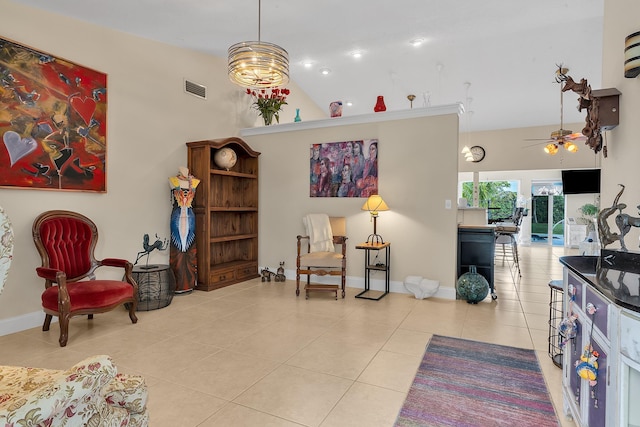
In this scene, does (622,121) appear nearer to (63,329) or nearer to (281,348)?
(281,348)

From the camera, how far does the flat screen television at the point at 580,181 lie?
877 centimetres

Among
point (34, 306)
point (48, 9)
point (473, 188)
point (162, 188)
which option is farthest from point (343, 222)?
point (473, 188)

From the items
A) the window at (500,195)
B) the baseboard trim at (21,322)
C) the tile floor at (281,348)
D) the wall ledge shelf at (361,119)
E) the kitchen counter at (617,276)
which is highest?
the wall ledge shelf at (361,119)

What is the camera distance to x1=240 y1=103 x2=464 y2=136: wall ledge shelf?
14.5 ft

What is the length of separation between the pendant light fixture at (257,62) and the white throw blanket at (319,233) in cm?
208

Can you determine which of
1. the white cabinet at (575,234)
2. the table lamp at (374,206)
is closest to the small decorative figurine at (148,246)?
the table lamp at (374,206)

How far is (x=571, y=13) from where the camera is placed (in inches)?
159

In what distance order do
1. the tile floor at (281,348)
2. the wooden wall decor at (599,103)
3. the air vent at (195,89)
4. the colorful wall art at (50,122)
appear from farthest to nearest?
the air vent at (195,89) < the colorful wall art at (50,122) < the wooden wall decor at (599,103) < the tile floor at (281,348)

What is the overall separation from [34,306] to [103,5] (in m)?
3.03

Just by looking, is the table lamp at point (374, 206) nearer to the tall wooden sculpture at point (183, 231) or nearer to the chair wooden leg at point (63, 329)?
the tall wooden sculpture at point (183, 231)

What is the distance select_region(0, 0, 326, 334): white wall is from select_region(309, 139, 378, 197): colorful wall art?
1680 mm

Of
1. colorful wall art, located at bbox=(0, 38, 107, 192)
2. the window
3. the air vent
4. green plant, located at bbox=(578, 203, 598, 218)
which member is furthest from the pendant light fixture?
green plant, located at bbox=(578, 203, 598, 218)

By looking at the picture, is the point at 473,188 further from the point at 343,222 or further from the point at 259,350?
the point at 259,350

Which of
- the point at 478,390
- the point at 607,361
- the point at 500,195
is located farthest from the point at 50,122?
Result: the point at 500,195
